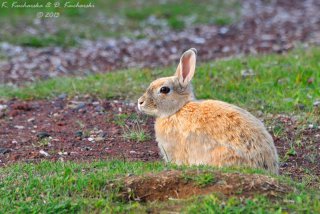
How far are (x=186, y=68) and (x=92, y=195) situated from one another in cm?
238

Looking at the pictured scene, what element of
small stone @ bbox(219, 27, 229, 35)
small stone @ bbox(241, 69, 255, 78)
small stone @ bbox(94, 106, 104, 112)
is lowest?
small stone @ bbox(94, 106, 104, 112)

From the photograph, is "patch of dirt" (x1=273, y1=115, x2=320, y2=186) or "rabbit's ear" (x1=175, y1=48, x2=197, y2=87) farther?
A: "rabbit's ear" (x1=175, y1=48, x2=197, y2=87)

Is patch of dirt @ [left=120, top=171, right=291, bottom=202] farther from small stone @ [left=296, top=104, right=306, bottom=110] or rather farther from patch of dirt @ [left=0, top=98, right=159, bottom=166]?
small stone @ [left=296, top=104, right=306, bottom=110]

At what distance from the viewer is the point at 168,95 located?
26.7 ft

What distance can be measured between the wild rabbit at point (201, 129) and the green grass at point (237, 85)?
236 centimetres

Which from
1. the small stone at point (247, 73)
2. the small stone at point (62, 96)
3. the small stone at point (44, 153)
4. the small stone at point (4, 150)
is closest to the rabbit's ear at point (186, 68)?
the small stone at point (44, 153)

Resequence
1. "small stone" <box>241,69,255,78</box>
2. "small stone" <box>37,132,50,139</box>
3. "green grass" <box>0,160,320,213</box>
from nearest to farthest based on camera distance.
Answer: "green grass" <box>0,160,320,213</box> < "small stone" <box>37,132,50,139</box> < "small stone" <box>241,69,255,78</box>

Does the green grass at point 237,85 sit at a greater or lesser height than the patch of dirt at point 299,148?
greater

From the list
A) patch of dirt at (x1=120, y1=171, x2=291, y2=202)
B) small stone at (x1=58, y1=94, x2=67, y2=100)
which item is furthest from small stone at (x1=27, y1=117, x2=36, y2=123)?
patch of dirt at (x1=120, y1=171, x2=291, y2=202)

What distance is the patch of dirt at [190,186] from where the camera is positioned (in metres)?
6.41

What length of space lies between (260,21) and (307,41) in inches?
125

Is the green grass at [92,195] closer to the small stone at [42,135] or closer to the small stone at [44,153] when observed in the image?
the small stone at [44,153]

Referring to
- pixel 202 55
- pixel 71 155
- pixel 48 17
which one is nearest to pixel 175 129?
pixel 71 155

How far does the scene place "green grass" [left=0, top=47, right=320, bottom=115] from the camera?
10.5 m
